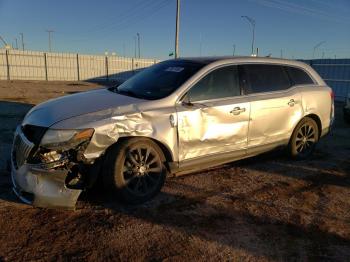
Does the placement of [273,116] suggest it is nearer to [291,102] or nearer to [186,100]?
[291,102]

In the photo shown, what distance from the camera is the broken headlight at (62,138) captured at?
147 inches

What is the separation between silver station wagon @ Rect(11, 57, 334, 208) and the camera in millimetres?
3766

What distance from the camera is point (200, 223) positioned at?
12.6ft

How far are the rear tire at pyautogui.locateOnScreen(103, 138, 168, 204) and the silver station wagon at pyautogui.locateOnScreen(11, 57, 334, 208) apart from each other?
0.01 m

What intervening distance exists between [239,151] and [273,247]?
2027 mm

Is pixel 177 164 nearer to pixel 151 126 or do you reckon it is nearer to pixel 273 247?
pixel 151 126

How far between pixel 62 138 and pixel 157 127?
43.9 inches

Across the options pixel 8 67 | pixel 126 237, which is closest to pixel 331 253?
pixel 126 237

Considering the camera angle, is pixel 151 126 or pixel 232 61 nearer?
pixel 151 126

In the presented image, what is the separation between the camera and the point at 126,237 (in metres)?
3.47

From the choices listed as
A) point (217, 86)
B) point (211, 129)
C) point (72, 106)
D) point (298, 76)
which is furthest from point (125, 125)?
point (298, 76)

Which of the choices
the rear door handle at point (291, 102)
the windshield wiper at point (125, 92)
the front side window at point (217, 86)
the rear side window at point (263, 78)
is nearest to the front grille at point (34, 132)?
the windshield wiper at point (125, 92)

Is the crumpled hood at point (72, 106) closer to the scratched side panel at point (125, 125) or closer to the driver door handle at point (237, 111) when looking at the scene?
the scratched side panel at point (125, 125)

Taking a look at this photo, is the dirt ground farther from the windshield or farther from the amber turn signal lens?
the windshield
